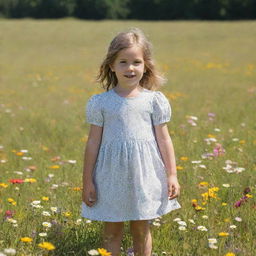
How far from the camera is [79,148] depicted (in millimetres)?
Result: 5418

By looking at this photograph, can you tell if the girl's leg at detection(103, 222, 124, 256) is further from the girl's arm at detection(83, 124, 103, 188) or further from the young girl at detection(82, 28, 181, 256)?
the girl's arm at detection(83, 124, 103, 188)

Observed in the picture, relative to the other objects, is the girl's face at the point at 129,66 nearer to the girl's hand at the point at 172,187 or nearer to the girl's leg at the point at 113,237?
the girl's hand at the point at 172,187

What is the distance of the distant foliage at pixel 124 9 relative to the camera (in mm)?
59656

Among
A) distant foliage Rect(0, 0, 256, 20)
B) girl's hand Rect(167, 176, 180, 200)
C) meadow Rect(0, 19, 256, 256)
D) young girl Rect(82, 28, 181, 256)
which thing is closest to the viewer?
young girl Rect(82, 28, 181, 256)

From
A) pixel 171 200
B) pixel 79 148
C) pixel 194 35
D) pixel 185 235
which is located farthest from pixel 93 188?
pixel 194 35

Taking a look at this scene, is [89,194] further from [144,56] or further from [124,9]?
[124,9]

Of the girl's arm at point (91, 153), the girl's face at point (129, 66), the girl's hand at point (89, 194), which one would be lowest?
the girl's hand at point (89, 194)

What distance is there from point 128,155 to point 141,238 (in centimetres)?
45

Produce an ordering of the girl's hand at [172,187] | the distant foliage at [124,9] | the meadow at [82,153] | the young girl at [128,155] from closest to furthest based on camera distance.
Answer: the young girl at [128,155], the girl's hand at [172,187], the meadow at [82,153], the distant foliage at [124,9]

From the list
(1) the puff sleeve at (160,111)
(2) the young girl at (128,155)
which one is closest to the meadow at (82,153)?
(2) the young girl at (128,155)

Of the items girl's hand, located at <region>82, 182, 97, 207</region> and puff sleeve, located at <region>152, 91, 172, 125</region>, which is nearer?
girl's hand, located at <region>82, 182, 97, 207</region>

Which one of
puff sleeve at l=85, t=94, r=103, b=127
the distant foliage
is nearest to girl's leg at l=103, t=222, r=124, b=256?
puff sleeve at l=85, t=94, r=103, b=127

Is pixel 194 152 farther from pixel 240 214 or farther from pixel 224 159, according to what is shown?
pixel 240 214

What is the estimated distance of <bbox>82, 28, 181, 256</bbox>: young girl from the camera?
8.91 ft
